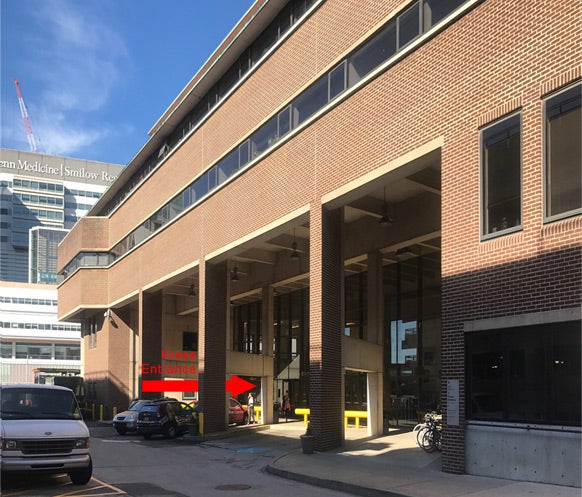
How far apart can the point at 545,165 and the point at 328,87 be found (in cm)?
921

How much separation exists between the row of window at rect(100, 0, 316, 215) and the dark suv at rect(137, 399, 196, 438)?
12549mm

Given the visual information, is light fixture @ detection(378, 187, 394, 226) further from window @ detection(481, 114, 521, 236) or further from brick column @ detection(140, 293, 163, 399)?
brick column @ detection(140, 293, 163, 399)

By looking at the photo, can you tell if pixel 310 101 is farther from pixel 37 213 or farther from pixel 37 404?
pixel 37 213

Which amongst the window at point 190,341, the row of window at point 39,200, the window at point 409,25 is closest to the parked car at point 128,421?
the window at point 190,341

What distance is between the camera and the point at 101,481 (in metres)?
14.3

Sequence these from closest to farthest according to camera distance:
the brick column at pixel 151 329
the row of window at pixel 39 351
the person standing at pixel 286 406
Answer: the person standing at pixel 286 406, the brick column at pixel 151 329, the row of window at pixel 39 351

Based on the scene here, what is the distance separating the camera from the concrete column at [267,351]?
31.6 metres

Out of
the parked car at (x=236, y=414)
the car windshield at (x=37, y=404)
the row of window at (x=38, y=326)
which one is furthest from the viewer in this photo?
the row of window at (x=38, y=326)

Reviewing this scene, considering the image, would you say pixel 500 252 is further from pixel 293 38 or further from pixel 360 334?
pixel 360 334

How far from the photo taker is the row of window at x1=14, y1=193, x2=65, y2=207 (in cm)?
17162

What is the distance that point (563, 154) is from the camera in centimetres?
1235

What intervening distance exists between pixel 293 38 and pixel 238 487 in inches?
581

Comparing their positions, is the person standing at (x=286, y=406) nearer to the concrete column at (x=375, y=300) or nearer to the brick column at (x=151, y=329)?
the brick column at (x=151, y=329)

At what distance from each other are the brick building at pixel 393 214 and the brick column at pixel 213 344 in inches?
3.3
